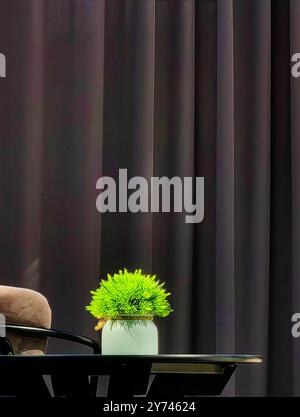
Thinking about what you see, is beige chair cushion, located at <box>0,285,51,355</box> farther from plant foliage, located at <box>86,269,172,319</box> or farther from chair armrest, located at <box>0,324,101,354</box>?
plant foliage, located at <box>86,269,172,319</box>

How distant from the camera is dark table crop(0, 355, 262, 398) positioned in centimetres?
100

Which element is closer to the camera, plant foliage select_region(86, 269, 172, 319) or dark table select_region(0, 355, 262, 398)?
dark table select_region(0, 355, 262, 398)

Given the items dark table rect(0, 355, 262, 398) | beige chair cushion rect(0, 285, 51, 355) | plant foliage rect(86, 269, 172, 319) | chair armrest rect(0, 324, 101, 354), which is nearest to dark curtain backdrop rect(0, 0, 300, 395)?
beige chair cushion rect(0, 285, 51, 355)

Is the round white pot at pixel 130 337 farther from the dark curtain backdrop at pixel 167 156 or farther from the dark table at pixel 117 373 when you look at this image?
the dark curtain backdrop at pixel 167 156

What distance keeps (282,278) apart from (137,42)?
886 mm

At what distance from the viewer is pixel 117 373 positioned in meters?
1.03

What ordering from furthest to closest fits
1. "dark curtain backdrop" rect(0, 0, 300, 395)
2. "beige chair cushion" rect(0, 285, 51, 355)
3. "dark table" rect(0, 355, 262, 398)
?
"dark curtain backdrop" rect(0, 0, 300, 395), "beige chair cushion" rect(0, 285, 51, 355), "dark table" rect(0, 355, 262, 398)

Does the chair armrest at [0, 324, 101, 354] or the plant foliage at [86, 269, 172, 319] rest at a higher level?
the plant foliage at [86, 269, 172, 319]

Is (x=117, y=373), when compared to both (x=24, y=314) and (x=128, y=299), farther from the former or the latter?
(x=24, y=314)

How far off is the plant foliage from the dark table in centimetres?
14

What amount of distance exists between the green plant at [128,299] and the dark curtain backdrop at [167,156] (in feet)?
3.82

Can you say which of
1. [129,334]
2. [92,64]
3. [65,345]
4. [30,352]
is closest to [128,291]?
[129,334]

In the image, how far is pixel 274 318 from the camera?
102 inches

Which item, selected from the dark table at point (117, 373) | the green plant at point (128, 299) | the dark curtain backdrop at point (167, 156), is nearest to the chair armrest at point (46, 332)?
the green plant at point (128, 299)
